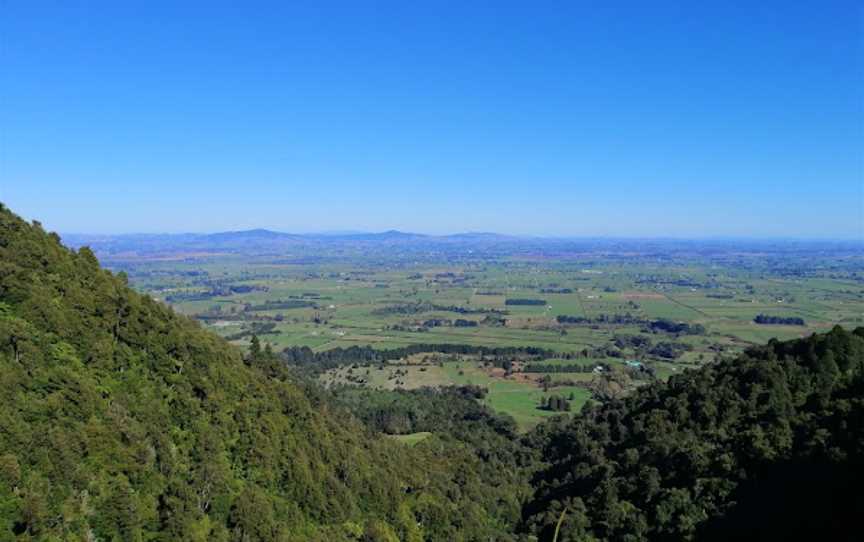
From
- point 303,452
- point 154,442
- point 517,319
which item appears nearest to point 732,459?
point 303,452

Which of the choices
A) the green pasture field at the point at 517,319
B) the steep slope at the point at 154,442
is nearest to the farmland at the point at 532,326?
the green pasture field at the point at 517,319

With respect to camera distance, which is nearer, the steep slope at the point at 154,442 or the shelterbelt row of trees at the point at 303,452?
the steep slope at the point at 154,442

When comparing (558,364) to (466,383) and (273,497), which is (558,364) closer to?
(466,383)

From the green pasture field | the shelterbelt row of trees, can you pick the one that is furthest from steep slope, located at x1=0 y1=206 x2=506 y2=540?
the green pasture field

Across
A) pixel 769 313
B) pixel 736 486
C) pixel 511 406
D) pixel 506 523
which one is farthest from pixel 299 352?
pixel 769 313

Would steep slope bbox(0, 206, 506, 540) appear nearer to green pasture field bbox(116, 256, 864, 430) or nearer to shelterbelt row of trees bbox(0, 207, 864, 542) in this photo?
shelterbelt row of trees bbox(0, 207, 864, 542)

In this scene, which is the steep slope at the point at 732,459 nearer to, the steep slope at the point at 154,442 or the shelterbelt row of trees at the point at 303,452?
the shelterbelt row of trees at the point at 303,452

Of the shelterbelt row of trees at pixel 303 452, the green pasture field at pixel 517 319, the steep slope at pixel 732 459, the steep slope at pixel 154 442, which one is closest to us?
the steep slope at pixel 154 442
